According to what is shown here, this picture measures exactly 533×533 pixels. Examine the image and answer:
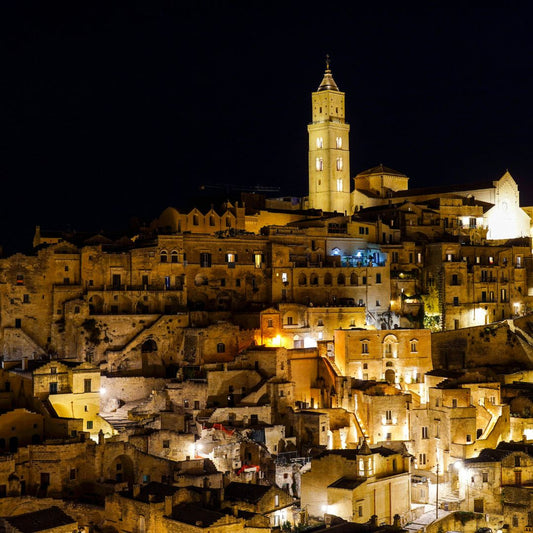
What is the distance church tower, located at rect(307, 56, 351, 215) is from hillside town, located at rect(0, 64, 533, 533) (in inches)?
172

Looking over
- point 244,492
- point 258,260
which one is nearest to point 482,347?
point 258,260

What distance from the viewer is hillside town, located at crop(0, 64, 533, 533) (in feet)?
117

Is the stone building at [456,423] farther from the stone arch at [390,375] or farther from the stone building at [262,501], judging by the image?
the stone building at [262,501]

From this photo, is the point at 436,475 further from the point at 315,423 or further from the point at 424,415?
the point at 315,423

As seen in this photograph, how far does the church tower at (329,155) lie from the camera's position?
72.6 m

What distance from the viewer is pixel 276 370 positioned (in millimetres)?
45906

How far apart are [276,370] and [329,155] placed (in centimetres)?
3107

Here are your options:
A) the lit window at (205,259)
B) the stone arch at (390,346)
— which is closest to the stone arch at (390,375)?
the stone arch at (390,346)

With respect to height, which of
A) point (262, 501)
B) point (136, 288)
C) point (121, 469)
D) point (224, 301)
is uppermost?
point (136, 288)

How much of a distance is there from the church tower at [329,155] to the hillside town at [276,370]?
4364mm

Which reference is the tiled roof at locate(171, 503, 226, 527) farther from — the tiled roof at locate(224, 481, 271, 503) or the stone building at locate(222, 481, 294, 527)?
the tiled roof at locate(224, 481, 271, 503)

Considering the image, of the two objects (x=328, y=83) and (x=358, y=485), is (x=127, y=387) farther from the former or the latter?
(x=328, y=83)

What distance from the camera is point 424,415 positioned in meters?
43.7

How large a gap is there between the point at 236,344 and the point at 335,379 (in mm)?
6513
